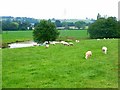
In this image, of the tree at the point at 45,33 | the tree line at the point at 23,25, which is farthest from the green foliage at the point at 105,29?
the tree line at the point at 23,25

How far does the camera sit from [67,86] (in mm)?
11477

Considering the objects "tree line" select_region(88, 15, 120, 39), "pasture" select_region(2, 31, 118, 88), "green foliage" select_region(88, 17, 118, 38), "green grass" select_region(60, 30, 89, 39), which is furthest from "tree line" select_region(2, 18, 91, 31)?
"pasture" select_region(2, 31, 118, 88)

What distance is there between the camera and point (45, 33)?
6519 centimetres

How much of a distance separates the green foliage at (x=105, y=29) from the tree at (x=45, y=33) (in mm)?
17200

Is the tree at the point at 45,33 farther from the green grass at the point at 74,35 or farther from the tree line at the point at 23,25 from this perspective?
the tree line at the point at 23,25

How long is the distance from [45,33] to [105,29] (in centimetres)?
2091

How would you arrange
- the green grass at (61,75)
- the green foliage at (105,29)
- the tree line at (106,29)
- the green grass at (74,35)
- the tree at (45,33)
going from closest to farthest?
the green grass at (61,75) → the tree at (45,33) → the tree line at (106,29) → the green foliage at (105,29) → the green grass at (74,35)

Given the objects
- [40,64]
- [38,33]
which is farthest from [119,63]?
[38,33]

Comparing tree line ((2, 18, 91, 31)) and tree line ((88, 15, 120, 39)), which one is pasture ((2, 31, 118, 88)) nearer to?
tree line ((88, 15, 120, 39))

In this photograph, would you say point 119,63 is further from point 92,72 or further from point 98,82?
point 98,82

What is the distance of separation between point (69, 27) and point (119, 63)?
128180mm

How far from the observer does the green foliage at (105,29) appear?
3014 inches

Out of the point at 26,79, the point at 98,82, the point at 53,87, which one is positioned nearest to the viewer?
the point at 53,87

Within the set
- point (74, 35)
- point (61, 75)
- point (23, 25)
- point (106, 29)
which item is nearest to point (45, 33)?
point (106, 29)
